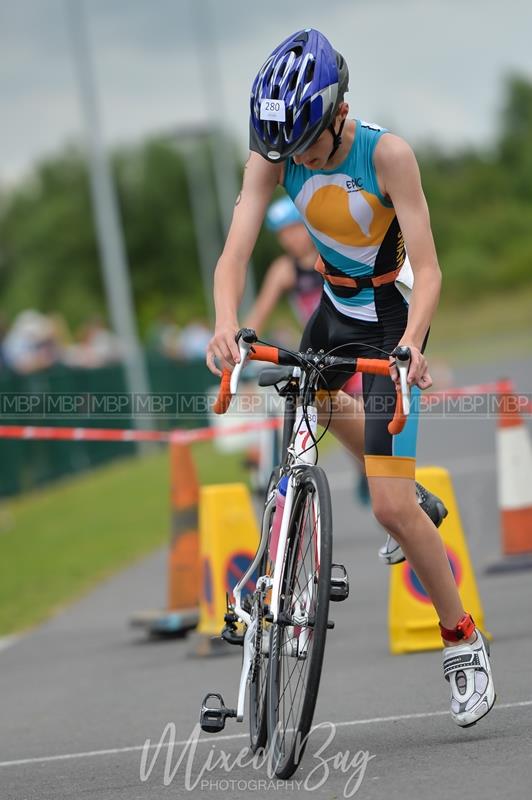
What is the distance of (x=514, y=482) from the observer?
34.0 ft

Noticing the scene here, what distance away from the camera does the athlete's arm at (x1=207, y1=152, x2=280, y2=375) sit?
214 inches

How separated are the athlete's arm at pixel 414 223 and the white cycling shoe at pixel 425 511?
962mm

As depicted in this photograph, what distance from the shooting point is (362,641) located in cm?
816

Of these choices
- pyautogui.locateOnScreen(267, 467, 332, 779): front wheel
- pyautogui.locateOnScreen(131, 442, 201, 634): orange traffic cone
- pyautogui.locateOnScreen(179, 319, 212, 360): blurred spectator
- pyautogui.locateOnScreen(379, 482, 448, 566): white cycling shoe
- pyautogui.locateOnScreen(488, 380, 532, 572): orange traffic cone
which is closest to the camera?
pyautogui.locateOnScreen(267, 467, 332, 779): front wheel

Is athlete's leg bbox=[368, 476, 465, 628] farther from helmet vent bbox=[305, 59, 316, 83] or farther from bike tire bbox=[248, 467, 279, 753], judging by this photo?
helmet vent bbox=[305, 59, 316, 83]

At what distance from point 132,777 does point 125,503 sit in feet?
41.2

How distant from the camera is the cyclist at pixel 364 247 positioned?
519cm

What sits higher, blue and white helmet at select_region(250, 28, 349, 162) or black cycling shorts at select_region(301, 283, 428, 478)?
blue and white helmet at select_region(250, 28, 349, 162)

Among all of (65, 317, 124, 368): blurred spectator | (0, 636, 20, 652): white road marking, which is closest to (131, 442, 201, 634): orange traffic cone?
(0, 636, 20, 652): white road marking

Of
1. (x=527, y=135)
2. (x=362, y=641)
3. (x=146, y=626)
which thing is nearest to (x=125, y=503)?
(x=146, y=626)

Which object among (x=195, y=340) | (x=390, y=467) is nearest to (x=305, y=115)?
(x=390, y=467)

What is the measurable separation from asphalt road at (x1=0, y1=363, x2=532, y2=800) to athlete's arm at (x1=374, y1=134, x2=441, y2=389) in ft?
4.81

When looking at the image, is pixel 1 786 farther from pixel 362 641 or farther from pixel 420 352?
pixel 362 641

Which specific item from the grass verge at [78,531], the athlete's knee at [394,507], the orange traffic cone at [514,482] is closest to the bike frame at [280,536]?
the athlete's knee at [394,507]
